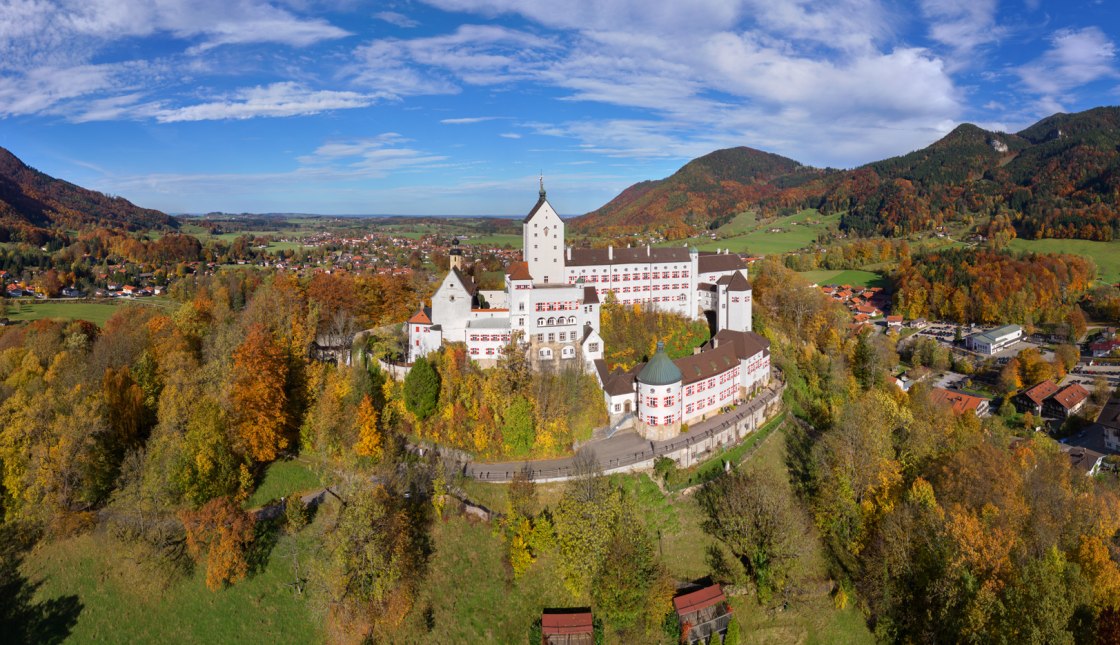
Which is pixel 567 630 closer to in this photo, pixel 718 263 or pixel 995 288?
pixel 718 263

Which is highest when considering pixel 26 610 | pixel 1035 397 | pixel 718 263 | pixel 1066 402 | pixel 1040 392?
pixel 718 263

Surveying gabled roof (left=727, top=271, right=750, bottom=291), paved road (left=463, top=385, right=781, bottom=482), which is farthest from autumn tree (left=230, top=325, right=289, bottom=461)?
gabled roof (left=727, top=271, right=750, bottom=291)

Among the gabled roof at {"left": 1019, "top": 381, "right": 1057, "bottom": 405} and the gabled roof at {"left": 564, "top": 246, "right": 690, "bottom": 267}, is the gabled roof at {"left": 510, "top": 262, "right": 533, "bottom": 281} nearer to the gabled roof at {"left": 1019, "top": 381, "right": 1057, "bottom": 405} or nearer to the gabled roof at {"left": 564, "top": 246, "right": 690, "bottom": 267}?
the gabled roof at {"left": 564, "top": 246, "right": 690, "bottom": 267}

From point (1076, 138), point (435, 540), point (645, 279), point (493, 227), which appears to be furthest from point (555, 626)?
point (1076, 138)

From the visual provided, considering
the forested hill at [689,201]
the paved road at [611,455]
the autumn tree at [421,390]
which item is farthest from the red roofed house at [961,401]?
the forested hill at [689,201]

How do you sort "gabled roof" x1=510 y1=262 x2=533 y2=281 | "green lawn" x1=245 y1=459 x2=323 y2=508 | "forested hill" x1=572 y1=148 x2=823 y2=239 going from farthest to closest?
"forested hill" x1=572 y1=148 x2=823 y2=239, "gabled roof" x1=510 y1=262 x2=533 y2=281, "green lawn" x1=245 y1=459 x2=323 y2=508

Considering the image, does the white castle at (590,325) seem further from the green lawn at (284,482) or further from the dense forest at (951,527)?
the green lawn at (284,482)

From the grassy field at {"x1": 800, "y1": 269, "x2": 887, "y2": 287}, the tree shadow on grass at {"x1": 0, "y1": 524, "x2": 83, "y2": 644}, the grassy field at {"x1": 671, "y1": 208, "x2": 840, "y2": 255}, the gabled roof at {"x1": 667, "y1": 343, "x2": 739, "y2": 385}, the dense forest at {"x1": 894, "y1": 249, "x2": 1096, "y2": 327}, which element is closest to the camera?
the tree shadow on grass at {"x1": 0, "y1": 524, "x2": 83, "y2": 644}

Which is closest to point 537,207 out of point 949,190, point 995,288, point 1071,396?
point 1071,396
